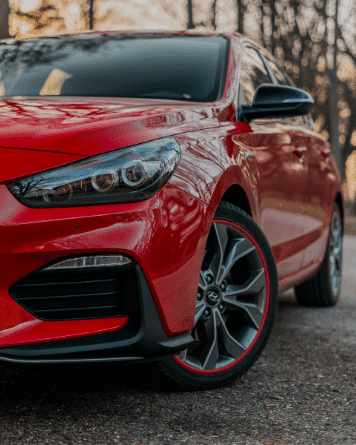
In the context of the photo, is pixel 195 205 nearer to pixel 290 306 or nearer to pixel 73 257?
pixel 73 257

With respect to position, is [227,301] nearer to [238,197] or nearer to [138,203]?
[238,197]

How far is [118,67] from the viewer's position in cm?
330

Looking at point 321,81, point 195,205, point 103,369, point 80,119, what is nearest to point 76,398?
point 103,369

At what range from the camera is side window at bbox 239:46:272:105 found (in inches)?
130

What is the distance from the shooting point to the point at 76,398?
8.27 ft

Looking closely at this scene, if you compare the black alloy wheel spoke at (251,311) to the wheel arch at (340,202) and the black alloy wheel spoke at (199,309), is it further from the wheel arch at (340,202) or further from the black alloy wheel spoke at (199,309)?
the wheel arch at (340,202)

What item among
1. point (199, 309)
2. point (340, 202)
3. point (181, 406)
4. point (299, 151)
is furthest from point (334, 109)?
point (181, 406)

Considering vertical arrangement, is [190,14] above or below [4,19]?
below

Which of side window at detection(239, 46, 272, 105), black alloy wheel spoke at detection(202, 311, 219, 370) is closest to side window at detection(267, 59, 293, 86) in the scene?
side window at detection(239, 46, 272, 105)

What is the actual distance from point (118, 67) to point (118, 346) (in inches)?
66.4

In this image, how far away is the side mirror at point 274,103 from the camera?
3123 millimetres

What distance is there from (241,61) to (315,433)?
1.97 m

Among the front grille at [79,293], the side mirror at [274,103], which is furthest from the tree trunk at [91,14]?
the front grille at [79,293]

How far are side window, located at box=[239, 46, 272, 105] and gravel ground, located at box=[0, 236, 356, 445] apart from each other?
4.39ft
